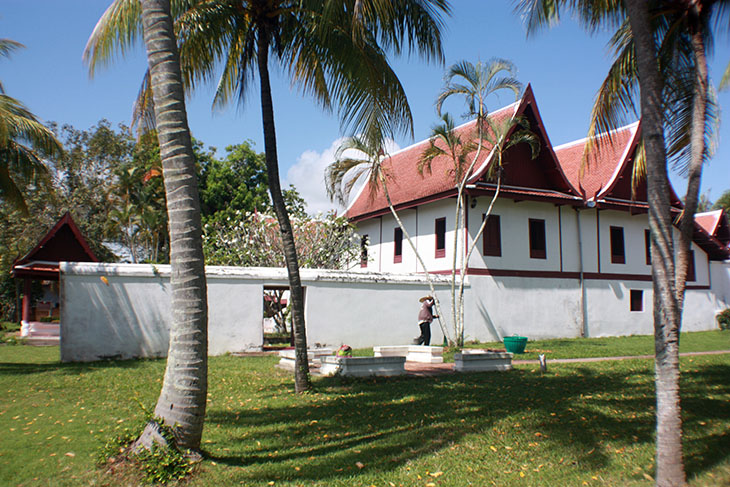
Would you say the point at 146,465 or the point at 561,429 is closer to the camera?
the point at 146,465

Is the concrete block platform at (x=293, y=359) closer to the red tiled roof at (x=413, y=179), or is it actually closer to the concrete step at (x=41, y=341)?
the red tiled roof at (x=413, y=179)

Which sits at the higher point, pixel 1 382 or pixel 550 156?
pixel 550 156

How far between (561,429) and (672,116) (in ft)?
16.9

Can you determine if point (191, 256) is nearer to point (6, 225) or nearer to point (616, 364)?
point (616, 364)

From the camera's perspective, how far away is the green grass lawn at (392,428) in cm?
536

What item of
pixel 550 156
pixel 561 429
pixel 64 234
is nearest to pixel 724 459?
pixel 561 429

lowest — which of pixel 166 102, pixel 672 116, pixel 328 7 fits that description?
pixel 166 102

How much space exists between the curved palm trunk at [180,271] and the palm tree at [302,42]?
106 inches

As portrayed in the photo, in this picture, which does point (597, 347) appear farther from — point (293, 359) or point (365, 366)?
point (293, 359)

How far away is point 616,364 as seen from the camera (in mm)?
12859

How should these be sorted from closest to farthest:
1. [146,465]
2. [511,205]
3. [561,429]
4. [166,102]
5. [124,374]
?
[146,465] → [166,102] → [561,429] → [124,374] → [511,205]

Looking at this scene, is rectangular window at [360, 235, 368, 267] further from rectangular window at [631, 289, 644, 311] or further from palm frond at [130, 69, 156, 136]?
palm frond at [130, 69, 156, 136]

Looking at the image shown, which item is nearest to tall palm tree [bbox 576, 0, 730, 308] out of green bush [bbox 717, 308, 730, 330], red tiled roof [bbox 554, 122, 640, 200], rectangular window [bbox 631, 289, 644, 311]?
red tiled roof [bbox 554, 122, 640, 200]

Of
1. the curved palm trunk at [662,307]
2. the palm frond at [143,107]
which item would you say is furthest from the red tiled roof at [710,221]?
the palm frond at [143,107]
